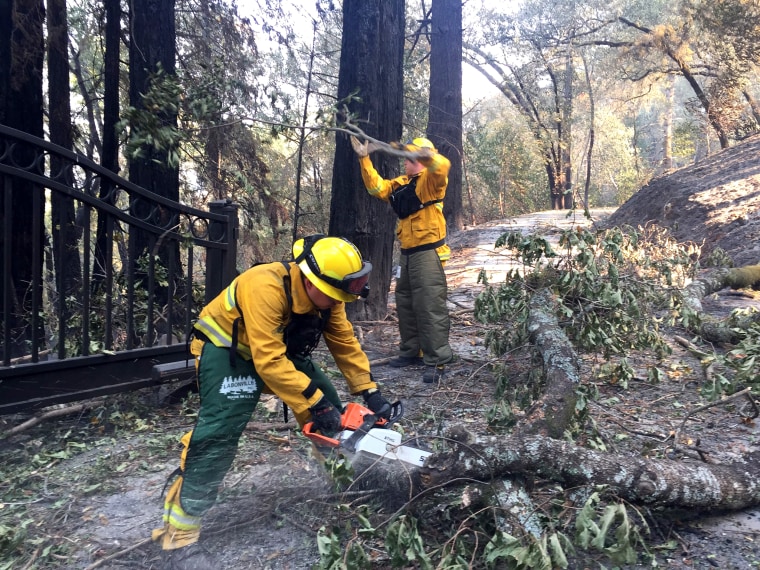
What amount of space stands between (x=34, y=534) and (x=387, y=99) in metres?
4.93

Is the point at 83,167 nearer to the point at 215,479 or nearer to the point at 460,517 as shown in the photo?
the point at 215,479

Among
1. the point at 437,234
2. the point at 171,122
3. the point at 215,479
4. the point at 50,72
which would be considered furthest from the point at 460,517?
the point at 50,72

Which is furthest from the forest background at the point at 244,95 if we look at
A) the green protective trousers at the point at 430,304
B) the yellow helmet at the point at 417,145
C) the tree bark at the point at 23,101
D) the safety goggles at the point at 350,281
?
the safety goggles at the point at 350,281

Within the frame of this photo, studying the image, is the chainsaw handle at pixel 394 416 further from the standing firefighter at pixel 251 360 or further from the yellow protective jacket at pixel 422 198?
the yellow protective jacket at pixel 422 198

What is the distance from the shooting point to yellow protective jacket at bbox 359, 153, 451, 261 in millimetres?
4816

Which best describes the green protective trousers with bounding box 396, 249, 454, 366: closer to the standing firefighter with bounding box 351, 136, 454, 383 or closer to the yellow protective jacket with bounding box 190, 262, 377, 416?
the standing firefighter with bounding box 351, 136, 454, 383

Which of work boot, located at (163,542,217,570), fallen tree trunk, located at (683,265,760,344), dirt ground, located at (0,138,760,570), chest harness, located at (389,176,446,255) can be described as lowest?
work boot, located at (163,542,217,570)

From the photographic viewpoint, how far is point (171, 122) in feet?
17.1

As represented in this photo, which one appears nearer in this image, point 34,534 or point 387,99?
point 34,534

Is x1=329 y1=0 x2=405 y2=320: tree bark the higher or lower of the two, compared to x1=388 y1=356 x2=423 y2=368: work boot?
higher

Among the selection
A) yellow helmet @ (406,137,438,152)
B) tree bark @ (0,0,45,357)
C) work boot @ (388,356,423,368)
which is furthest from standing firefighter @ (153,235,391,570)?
tree bark @ (0,0,45,357)

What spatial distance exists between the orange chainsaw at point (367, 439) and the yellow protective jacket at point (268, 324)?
6.3 inches

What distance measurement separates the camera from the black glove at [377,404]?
111 inches

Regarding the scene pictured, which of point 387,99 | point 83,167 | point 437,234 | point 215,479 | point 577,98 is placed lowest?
point 215,479
